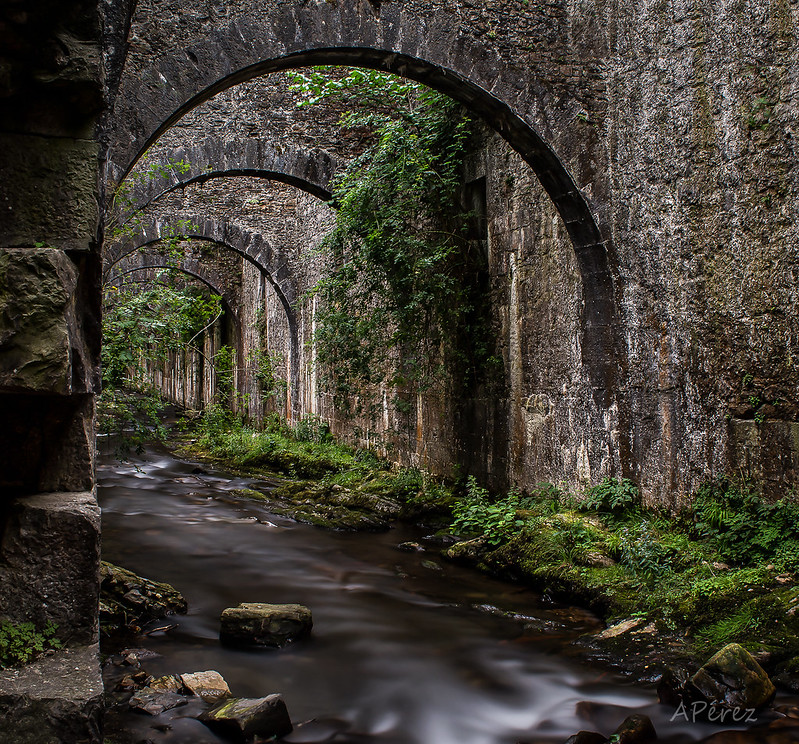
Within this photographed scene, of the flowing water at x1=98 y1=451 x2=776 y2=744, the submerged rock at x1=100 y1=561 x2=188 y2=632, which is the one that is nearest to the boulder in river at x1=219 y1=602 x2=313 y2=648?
the flowing water at x1=98 y1=451 x2=776 y2=744

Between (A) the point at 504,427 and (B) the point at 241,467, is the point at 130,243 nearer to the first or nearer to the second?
(B) the point at 241,467

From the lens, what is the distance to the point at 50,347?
5.10ft

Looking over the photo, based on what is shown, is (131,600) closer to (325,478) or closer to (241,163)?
(325,478)

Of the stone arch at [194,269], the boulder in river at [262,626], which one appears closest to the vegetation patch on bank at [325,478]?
the boulder in river at [262,626]

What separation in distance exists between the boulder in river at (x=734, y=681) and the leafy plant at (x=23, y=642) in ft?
9.06

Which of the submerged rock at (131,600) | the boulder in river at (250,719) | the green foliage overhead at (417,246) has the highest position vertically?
the green foliage overhead at (417,246)

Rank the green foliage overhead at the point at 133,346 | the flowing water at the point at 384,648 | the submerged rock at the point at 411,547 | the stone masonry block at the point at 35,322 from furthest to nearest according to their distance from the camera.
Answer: the green foliage overhead at the point at 133,346
the submerged rock at the point at 411,547
the flowing water at the point at 384,648
the stone masonry block at the point at 35,322

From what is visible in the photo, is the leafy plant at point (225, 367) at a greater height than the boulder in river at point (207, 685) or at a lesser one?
greater

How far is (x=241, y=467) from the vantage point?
41.0ft

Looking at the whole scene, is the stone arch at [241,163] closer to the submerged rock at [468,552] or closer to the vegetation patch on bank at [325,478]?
the vegetation patch on bank at [325,478]

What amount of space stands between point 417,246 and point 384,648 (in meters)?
4.32

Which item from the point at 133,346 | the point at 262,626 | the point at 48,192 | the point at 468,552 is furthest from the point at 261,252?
the point at 48,192

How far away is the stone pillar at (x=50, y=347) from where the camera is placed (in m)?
1.56

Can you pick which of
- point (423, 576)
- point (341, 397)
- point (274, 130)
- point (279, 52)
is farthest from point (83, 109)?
point (274, 130)
